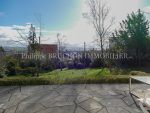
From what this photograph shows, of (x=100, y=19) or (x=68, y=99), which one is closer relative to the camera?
(x=68, y=99)

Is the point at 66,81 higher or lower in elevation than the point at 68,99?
higher

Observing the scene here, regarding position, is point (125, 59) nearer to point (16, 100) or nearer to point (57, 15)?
point (57, 15)

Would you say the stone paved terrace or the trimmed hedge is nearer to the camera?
the stone paved terrace

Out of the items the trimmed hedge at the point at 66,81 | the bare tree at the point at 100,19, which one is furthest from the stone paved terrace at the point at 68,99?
the bare tree at the point at 100,19

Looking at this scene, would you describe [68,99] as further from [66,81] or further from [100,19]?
[100,19]

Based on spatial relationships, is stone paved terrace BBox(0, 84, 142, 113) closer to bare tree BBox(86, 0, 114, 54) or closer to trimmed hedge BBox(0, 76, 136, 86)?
trimmed hedge BBox(0, 76, 136, 86)

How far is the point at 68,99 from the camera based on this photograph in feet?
19.9

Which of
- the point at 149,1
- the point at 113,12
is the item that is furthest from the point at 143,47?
the point at 149,1

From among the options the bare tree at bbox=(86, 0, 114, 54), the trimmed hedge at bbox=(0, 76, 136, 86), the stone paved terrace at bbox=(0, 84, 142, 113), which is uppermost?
the bare tree at bbox=(86, 0, 114, 54)

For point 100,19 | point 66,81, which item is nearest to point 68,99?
point 66,81

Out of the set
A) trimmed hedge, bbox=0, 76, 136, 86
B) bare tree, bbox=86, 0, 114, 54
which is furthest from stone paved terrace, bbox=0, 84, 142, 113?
bare tree, bbox=86, 0, 114, 54

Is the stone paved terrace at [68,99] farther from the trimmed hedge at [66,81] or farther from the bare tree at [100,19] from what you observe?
the bare tree at [100,19]

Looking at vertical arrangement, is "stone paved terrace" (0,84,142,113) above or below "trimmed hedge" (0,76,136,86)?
below

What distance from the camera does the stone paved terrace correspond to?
5258mm
